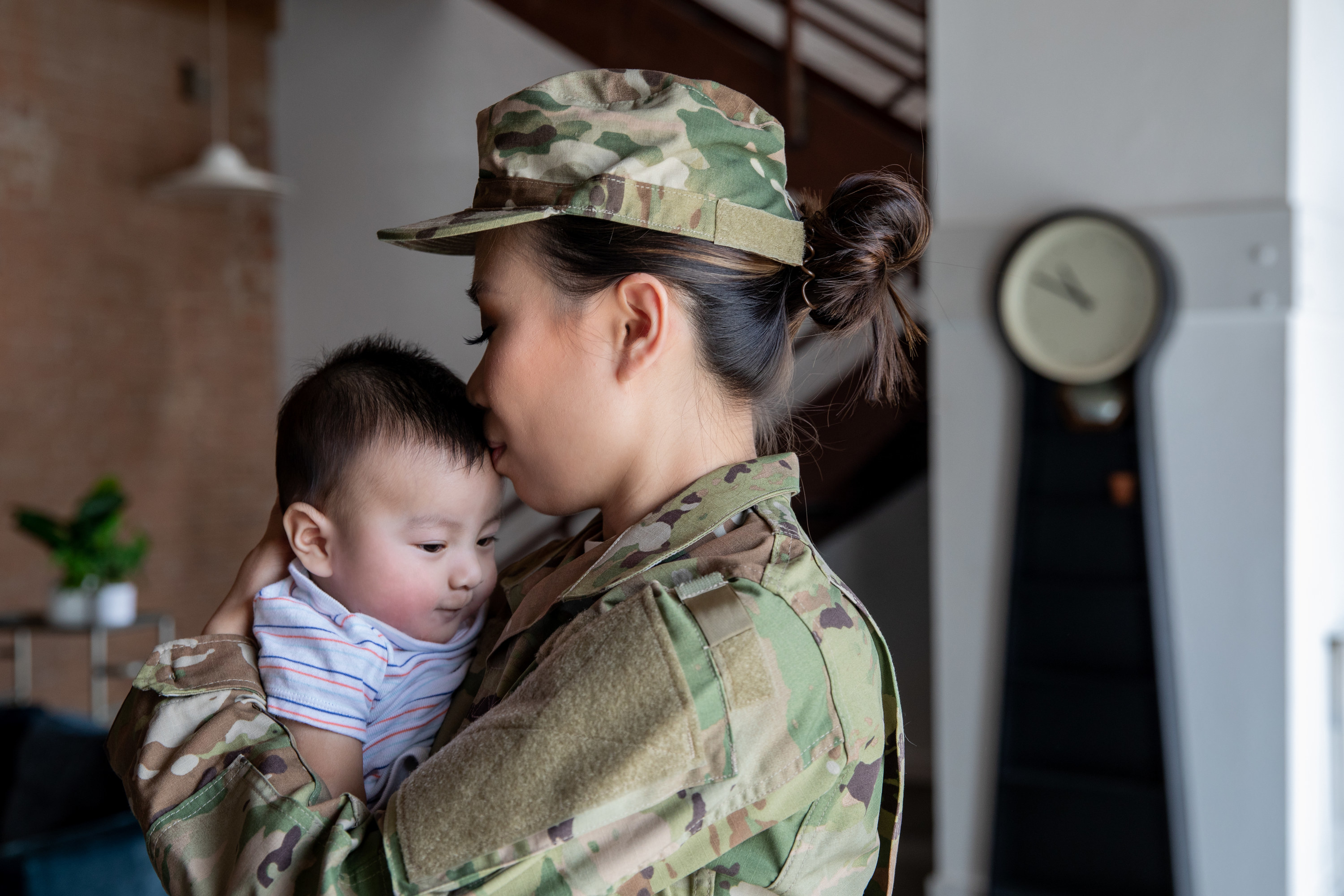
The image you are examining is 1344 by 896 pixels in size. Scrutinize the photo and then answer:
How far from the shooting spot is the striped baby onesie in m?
0.99

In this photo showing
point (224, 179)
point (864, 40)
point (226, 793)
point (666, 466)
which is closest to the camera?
point (226, 793)

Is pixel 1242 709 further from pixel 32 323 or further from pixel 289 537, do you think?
pixel 32 323

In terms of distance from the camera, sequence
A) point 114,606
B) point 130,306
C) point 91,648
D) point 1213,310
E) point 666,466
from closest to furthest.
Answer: point 666,466
point 1213,310
point 114,606
point 91,648
point 130,306

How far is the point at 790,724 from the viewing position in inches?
31.6

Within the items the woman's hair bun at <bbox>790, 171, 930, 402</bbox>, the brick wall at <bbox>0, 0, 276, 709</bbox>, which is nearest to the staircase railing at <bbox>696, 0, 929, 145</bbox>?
the brick wall at <bbox>0, 0, 276, 709</bbox>

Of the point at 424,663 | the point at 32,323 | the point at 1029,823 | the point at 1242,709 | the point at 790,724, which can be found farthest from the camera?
the point at 32,323

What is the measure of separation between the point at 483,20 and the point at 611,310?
503 centimetres

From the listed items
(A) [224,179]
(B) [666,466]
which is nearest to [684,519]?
(B) [666,466]

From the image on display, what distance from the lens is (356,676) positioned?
3.36 feet

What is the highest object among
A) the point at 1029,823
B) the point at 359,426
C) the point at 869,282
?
the point at 869,282

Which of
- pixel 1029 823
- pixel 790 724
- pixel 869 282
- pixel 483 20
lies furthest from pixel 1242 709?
pixel 483 20

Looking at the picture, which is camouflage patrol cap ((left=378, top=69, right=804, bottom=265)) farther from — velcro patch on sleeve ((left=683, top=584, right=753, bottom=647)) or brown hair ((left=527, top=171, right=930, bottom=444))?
velcro patch on sleeve ((left=683, top=584, right=753, bottom=647))

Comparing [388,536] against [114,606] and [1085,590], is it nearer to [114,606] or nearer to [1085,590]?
[1085,590]

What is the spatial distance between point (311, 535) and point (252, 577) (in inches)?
2.7
